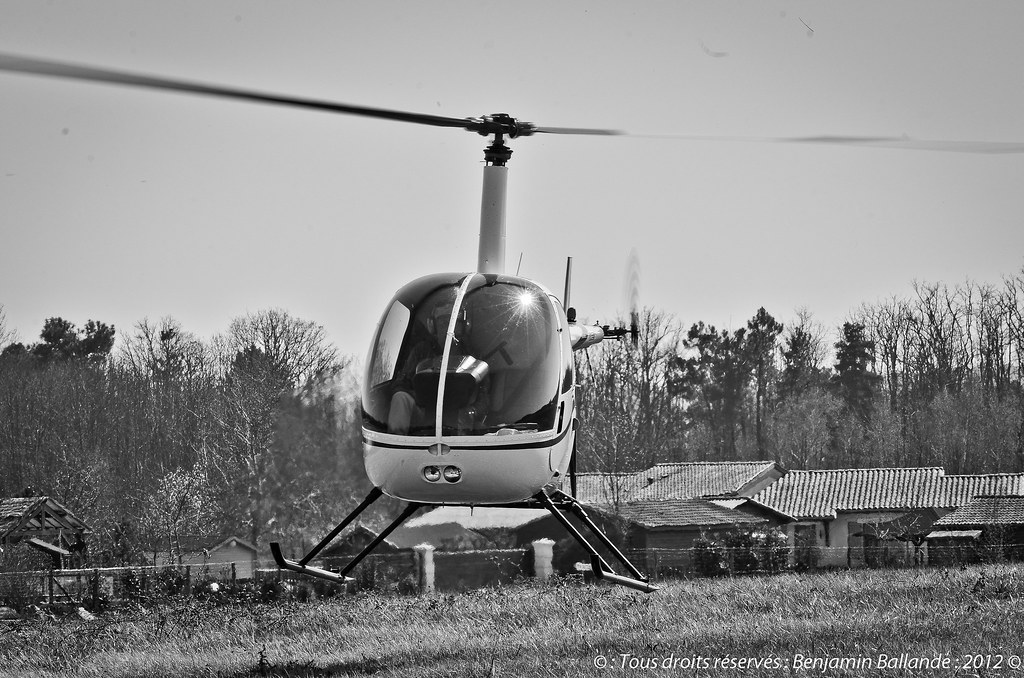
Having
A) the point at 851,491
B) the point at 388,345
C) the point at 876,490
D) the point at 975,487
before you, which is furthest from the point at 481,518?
the point at 388,345

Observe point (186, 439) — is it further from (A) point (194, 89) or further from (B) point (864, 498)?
(A) point (194, 89)

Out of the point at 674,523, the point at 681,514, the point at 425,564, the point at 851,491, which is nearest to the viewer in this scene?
the point at 425,564

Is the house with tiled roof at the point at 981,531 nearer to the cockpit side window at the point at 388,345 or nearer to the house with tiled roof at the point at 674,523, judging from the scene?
the house with tiled roof at the point at 674,523

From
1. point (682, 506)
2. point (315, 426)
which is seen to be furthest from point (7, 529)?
point (682, 506)

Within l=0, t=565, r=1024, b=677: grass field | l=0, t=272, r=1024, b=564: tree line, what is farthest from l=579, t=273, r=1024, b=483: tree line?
l=0, t=565, r=1024, b=677: grass field

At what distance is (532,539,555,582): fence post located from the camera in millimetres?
30375

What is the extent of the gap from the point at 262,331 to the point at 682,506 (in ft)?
56.4

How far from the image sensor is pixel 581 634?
1677cm

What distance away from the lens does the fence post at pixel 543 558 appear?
3038cm

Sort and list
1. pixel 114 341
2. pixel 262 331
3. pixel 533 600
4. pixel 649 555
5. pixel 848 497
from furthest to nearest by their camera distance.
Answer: pixel 114 341 → pixel 848 497 → pixel 262 331 → pixel 649 555 → pixel 533 600

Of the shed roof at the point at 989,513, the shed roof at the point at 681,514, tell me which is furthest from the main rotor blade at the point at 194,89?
the shed roof at the point at 989,513

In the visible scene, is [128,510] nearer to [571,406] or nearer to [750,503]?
[750,503]

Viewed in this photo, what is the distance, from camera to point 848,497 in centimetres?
4838

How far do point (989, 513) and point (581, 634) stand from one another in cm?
2808
